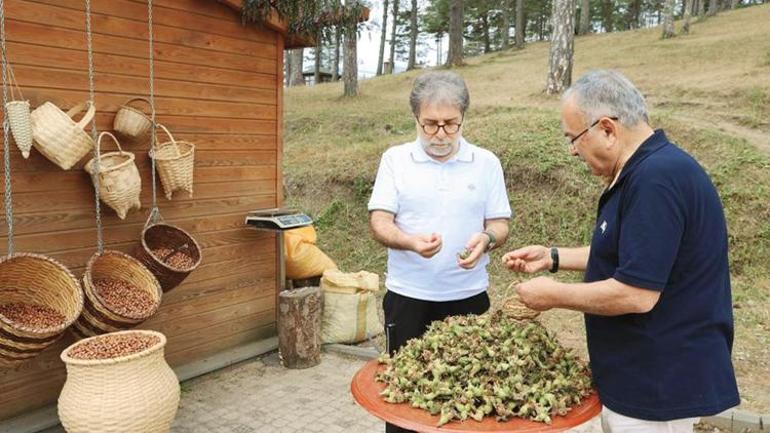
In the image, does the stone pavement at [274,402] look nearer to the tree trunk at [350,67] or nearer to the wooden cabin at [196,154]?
the wooden cabin at [196,154]

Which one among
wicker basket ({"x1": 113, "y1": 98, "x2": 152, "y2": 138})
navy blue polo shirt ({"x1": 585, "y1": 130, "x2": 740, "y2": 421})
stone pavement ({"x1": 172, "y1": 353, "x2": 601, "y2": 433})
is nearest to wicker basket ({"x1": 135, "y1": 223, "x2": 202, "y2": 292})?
wicker basket ({"x1": 113, "y1": 98, "x2": 152, "y2": 138})

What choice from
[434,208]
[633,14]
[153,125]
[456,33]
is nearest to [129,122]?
[153,125]

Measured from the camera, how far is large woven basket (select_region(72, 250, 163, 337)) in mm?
3267

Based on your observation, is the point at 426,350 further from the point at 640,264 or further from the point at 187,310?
the point at 187,310

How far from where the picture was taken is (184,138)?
4.37m

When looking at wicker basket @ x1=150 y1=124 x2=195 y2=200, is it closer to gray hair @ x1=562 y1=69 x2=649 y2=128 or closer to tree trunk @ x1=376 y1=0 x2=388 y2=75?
gray hair @ x1=562 y1=69 x2=649 y2=128

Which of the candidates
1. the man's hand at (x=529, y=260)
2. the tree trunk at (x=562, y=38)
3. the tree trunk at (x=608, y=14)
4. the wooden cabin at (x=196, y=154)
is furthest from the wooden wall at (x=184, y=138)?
the tree trunk at (x=608, y=14)

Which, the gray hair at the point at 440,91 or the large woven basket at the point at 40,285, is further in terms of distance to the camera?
the large woven basket at the point at 40,285

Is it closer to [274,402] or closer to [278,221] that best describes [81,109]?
[278,221]

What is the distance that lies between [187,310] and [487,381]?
324 cm

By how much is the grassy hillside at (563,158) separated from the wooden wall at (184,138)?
112 inches

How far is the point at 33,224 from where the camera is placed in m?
3.56

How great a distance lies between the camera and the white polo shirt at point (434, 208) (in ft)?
8.15

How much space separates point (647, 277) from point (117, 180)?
294 centimetres
